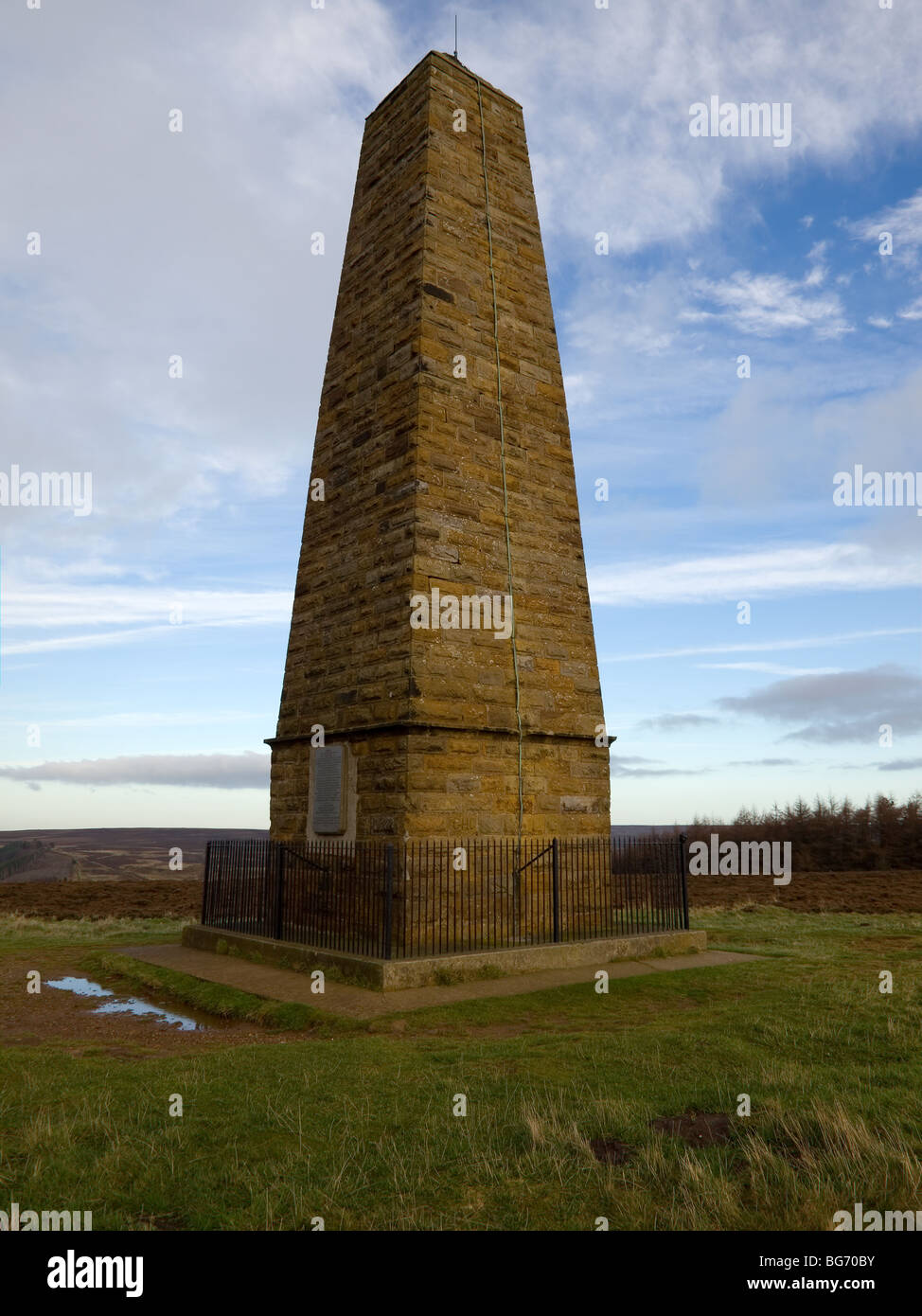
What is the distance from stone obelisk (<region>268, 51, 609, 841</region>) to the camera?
41.2 ft

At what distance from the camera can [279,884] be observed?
44.2ft

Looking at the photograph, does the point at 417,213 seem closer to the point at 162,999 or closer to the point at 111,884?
the point at 162,999

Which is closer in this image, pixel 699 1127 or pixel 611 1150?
pixel 611 1150

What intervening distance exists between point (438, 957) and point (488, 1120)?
542cm

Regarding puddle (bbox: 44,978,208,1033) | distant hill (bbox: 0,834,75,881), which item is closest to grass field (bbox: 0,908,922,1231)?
puddle (bbox: 44,978,208,1033)

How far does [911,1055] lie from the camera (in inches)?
271

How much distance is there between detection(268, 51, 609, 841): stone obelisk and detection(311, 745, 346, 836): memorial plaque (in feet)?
0.10
